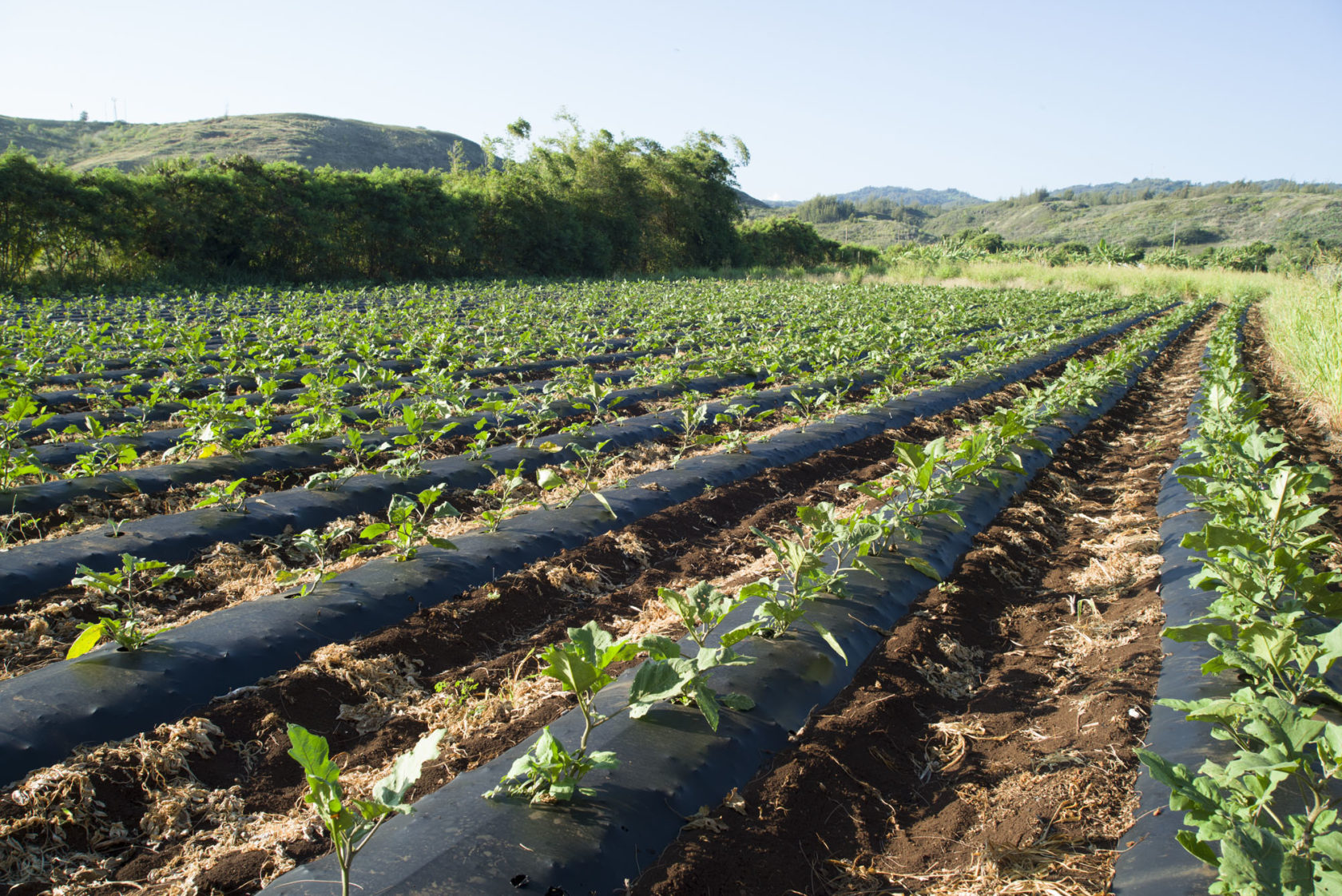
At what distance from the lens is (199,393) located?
7.93 meters

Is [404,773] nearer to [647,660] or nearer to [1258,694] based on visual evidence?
[647,660]

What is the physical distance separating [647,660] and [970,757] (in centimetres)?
125

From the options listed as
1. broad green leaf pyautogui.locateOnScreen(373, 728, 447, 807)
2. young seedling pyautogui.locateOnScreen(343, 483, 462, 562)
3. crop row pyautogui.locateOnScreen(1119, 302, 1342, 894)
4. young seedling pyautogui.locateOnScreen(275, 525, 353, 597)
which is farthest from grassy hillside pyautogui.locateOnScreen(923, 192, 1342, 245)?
broad green leaf pyautogui.locateOnScreen(373, 728, 447, 807)

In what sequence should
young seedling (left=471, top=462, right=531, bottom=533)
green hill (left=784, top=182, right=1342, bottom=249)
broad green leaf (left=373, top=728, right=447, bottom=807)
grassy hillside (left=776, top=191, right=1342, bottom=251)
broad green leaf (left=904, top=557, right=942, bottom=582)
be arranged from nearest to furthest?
broad green leaf (left=373, top=728, right=447, bottom=807) → broad green leaf (left=904, top=557, right=942, bottom=582) → young seedling (left=471, top=462, right=531, bottom=533) → grassy hillside (left=776, top=191, right=1342, bottom=251) → green hill (left=784, top=182, right=1342, bottom=249)

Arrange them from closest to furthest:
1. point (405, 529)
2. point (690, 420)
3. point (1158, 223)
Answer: point (405, 529) < point (690, 420) < point (1158, 223)

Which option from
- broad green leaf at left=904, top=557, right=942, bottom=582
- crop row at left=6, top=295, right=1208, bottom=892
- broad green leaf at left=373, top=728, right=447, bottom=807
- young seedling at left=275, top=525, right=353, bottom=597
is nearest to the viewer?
broad green leaf at left=373, top=728, right=447, bottom=807

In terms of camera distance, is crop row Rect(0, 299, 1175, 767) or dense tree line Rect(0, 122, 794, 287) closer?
crop row Rect(0, 299, 1175, 767)

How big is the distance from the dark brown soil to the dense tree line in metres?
20.1

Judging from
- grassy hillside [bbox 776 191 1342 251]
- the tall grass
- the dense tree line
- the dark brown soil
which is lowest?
the dark brown soil

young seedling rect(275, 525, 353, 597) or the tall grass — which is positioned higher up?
the tall grass

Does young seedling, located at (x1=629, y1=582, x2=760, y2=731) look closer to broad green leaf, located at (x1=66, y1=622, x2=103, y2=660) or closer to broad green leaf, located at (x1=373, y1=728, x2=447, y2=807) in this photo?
broad green leaf, located at (x1=373, y1=728, x2=447, y2=807)

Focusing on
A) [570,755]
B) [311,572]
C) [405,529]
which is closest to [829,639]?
[570,755]

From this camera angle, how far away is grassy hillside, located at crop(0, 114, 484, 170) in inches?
2296

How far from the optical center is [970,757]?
8.07 ft
